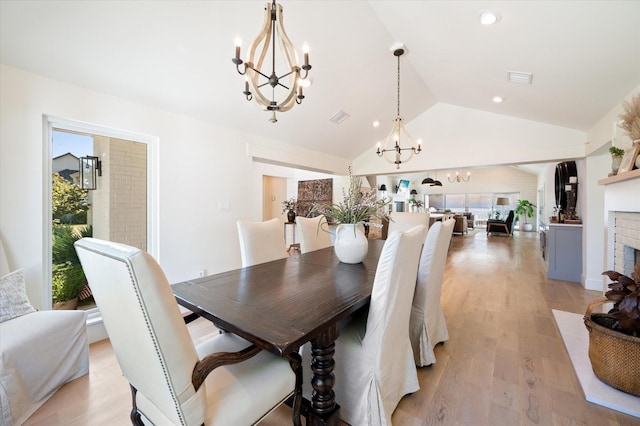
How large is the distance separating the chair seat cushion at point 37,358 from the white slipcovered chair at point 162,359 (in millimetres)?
974

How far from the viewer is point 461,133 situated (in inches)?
194

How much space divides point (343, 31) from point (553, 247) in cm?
478

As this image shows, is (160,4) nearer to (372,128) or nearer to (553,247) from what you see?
(372,128)

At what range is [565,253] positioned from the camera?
429 cm

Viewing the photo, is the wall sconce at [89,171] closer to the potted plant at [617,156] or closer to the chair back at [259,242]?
the chair back at [259,242]

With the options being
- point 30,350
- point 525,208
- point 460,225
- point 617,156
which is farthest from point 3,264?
point 525,208

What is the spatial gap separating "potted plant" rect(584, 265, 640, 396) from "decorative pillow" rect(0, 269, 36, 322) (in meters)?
3.95

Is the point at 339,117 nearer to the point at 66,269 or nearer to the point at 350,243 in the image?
the point at 350,243

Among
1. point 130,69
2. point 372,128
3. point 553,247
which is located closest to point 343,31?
point 130,69

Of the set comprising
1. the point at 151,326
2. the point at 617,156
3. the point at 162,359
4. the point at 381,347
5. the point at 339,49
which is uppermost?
the point at 339,49

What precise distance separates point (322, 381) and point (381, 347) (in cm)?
35

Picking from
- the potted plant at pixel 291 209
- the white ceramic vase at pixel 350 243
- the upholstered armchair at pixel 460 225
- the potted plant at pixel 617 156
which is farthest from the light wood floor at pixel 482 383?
the upholstered armchair at pixel 460 225

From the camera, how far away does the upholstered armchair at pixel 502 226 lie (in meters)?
9.68

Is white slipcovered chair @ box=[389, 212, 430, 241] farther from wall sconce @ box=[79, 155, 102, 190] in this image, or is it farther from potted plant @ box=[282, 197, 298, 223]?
wall sconce @ box=[79, 155, 102, 190]
